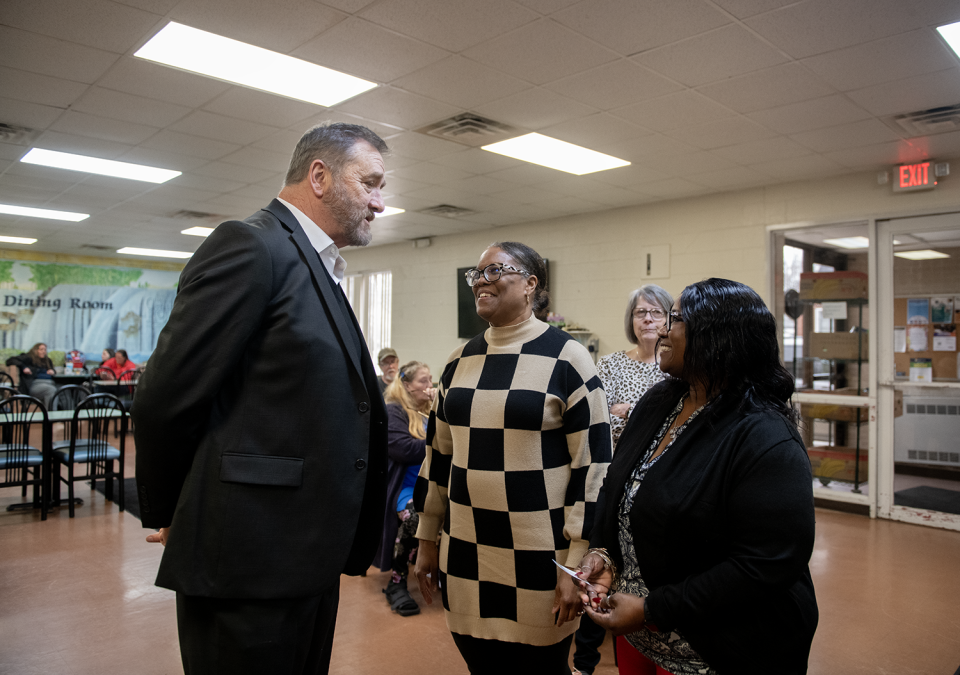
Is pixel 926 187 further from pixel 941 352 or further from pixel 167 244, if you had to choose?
pixel 167 244

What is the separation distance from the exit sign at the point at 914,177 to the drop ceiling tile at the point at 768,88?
189 cm

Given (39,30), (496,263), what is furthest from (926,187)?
(39,30)

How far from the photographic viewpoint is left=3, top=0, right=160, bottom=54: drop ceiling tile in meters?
2.98

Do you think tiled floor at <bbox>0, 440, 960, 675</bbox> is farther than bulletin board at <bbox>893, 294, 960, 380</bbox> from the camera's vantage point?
No

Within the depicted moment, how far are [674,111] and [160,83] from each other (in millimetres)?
3222

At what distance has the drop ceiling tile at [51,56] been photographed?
3.33 m

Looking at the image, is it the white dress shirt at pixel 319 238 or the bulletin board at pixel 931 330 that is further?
the bulletin board at pixel 931 330

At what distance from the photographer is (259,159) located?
551 centimetres

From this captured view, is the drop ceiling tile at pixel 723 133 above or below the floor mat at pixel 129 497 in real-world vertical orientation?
above

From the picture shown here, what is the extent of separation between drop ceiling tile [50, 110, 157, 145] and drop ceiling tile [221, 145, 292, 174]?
686 mm

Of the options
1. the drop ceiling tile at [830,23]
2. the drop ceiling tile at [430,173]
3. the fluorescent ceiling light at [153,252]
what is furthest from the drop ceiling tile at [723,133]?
the fluorescent ceiling light at [153,252]

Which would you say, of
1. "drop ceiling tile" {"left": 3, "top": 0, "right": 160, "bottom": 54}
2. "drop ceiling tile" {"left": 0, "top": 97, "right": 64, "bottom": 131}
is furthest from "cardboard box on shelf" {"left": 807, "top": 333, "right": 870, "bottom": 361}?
"drop ceiling tile" {"left": 0, "top": 97, "right": 64, "bottom": 131}

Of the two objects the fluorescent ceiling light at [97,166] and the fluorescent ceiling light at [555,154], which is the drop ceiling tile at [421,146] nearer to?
the fluorescent ceiling light at [555,154]

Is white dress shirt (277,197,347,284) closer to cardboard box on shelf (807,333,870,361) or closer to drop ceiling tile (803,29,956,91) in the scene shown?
drop ceiling tile (803,29,956,91)
